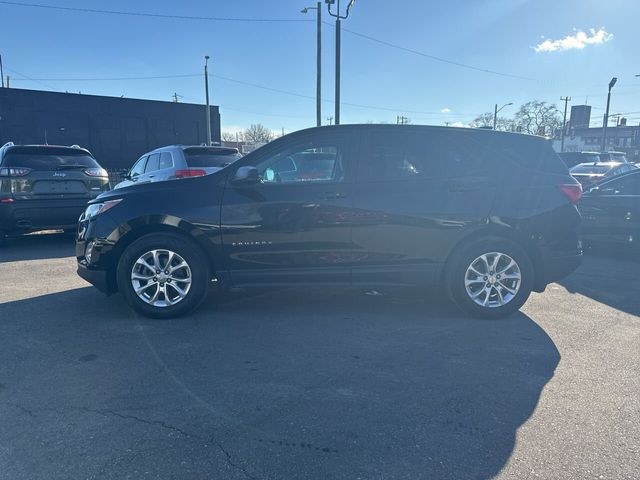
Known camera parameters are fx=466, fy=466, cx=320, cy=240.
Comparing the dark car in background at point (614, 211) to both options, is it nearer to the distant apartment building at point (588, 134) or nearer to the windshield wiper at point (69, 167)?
the windshield wiper at point (69, 167)

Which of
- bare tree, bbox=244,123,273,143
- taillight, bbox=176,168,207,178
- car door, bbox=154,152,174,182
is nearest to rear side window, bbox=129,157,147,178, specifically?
car door, bbox=154,152,174,182

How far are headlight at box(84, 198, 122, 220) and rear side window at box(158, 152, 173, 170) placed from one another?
13.2ft

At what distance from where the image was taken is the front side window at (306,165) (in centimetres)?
453

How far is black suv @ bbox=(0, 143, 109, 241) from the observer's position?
775cm

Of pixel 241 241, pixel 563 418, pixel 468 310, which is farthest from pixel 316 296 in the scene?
pixel 563 418

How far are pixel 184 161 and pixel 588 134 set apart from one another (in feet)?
325

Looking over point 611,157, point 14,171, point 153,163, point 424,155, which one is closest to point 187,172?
point 153,163

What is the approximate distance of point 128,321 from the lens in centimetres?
452

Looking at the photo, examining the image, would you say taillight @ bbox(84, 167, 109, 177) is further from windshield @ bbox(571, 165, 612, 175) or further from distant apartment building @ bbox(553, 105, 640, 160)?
distant apartment building @ bbox(553, 105, 640, 160)

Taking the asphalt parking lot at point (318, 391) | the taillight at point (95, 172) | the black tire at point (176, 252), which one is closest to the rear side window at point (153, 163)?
the taillight at point (95, 172)

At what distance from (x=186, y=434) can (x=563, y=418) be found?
226 cm

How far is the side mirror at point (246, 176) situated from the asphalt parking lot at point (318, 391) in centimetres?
135

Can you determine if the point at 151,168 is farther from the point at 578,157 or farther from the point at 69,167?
the point at 578,157

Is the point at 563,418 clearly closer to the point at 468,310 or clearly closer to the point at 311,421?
the point at 311,421
